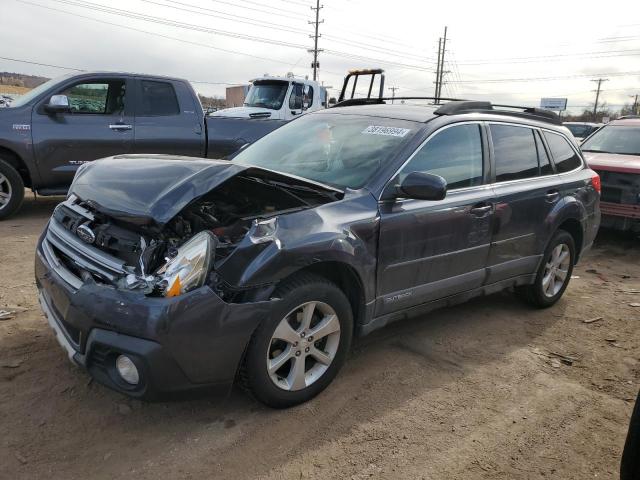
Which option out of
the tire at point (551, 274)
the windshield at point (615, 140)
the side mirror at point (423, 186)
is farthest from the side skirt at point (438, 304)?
the windshield at point (615, 140)

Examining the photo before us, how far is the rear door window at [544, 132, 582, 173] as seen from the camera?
4812mm

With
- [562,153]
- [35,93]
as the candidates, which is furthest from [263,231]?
[35,93]

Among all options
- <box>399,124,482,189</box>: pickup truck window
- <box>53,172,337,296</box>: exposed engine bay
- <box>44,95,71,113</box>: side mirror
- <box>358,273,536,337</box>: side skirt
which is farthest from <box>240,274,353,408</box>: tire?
<box>44,95,71,113</box>: side mirror

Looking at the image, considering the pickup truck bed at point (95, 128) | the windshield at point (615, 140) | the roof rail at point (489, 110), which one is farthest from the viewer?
the windshield at point (615, 140)

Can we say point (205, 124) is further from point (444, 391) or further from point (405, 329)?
point (444, 391)

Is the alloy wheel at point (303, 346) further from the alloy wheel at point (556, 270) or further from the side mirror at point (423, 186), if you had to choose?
the alloy wheel at point (556, 270)

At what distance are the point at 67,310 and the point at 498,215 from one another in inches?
119

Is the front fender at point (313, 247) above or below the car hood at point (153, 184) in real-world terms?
below

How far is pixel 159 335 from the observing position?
2.42 m

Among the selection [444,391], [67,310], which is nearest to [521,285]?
[444,391]

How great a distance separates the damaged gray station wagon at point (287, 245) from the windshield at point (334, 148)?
0.01 metres

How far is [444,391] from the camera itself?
10.9 ft

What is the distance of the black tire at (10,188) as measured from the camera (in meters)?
6.74

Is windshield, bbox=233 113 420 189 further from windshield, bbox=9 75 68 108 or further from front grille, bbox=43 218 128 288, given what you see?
windshield, bbox=9 75 68 108
